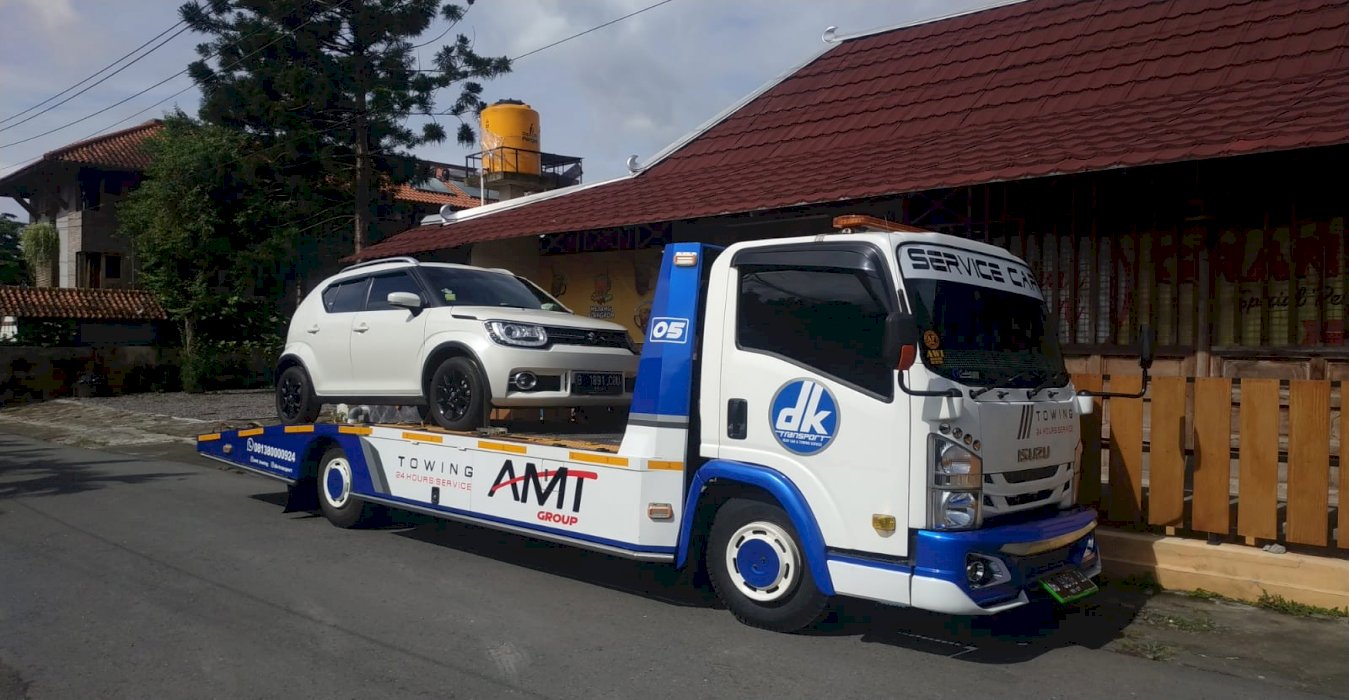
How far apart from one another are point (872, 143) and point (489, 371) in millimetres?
6048

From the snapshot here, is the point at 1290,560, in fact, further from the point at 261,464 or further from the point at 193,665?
the point at 261,464

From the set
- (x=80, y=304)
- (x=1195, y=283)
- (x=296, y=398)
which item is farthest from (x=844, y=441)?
(x=80, y=304)

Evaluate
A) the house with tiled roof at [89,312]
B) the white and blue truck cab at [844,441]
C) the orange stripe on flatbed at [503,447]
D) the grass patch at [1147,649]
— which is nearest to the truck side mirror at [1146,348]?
the white and blue truck cab at [844,441]

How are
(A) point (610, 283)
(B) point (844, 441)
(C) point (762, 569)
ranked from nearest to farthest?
1. (B) point (844, 441)
2. (C) point (762, 569)
3. (A) point (610, 283)

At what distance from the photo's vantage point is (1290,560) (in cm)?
645

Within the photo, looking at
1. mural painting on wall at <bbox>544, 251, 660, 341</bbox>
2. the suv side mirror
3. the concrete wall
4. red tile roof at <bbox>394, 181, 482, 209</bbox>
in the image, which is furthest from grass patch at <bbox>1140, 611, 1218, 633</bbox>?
red tile roof at <bbox>394, 181, 482, 209</bbox>

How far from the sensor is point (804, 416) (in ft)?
18.4

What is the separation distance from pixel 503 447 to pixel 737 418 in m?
2.00

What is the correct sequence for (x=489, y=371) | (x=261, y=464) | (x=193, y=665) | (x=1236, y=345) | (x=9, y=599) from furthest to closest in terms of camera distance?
(x=261, y=464)
(x=1236, y=345)
(x=489, y=371)
(x=9, y=599)
(x=193, y=665)

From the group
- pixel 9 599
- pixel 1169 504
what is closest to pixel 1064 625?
pixel 1169 504

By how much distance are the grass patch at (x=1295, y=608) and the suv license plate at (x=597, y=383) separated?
472cm

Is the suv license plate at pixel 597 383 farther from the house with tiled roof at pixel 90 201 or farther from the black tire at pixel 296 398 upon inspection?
the house with tiled roof at pixel 90 201

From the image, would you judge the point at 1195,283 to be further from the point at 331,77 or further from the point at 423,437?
the point at 331,77

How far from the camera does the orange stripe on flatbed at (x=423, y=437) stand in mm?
7679
